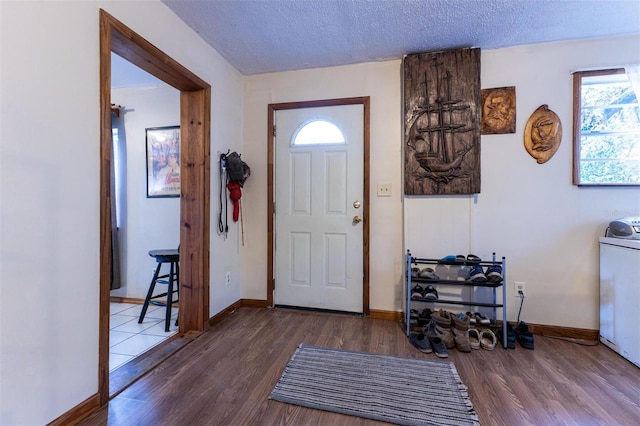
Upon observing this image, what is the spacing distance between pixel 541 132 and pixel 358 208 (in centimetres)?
161

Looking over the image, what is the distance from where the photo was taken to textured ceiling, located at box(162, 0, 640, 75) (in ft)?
6.12

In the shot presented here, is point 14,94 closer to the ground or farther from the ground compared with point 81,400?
farther from the ground

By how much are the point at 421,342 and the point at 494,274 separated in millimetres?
747

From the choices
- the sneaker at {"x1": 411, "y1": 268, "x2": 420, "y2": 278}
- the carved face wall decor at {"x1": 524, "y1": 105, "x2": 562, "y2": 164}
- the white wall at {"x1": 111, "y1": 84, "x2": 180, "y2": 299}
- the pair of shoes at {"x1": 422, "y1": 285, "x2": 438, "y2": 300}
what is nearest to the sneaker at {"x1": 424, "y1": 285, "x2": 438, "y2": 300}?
the pair of shoes at {"x1": 422, "y1": 285, "x2": 438, "y2": 300}

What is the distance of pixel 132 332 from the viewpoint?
230 centimetres

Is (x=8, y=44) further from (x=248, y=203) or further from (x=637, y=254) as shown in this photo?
(x=637, y=254)

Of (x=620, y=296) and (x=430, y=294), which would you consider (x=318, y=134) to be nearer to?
(x=430, y=294)

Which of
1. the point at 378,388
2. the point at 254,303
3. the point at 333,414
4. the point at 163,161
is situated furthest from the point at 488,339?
the point at 163,161

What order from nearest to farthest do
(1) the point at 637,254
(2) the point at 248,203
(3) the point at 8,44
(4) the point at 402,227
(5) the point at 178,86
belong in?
(3) the point at 8,44, (1) the point at 637,254, (5) the point at 178,86, (4) the point at 402,227, (2) the point at 248,203

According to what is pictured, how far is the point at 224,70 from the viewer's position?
8.54 feet

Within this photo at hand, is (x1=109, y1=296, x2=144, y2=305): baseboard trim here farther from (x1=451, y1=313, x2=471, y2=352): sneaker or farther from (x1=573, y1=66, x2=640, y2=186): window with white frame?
(x1=573, y1=66, x2=640, y2=186): window with white frame

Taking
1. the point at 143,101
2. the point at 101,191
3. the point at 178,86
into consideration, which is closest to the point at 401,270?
the point at 101,191

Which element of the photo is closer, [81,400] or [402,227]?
[81,400]

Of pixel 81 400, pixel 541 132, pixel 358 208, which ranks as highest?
pixel 541 132
